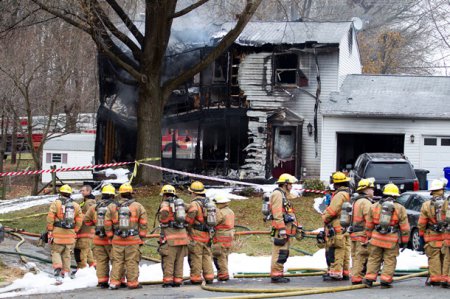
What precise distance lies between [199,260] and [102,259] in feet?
5.21

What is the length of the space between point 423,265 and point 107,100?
1886 cm

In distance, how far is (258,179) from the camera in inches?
1193

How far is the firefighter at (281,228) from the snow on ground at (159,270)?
1.42m

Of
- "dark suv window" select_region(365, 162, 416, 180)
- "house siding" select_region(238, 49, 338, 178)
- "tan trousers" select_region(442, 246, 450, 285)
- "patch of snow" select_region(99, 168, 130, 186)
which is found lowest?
"tan trousers" select_region(442, 246, 450, 285)

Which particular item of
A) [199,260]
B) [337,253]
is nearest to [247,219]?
[199,260]

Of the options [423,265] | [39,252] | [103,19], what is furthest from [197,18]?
[423,265]

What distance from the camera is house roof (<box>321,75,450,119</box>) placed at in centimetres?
2892

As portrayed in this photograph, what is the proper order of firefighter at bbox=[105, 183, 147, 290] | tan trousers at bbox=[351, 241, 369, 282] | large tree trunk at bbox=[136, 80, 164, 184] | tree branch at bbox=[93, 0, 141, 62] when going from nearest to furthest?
tan trousers at bbox=[351, 241, 369, 282] < firefighter at bbox=[105, 183, 147, 290] < tree branch at bbox=[93, 0, 141, 62] < large tree trunk at bbox=[136, 80, 164, 184]

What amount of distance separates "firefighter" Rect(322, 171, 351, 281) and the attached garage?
53.1 feet

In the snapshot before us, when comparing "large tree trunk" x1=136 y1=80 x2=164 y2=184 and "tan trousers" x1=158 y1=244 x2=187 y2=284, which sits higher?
"large tree trunk" x1=136 y1=80 x2=164 y2=184

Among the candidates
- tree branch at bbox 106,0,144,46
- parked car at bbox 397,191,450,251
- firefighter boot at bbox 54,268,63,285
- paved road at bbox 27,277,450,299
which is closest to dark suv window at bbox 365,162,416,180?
parked car at bbox 397,191,450,251

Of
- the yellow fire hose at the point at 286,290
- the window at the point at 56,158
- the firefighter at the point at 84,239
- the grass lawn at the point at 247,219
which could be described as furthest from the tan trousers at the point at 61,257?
the window at the point at 56,158

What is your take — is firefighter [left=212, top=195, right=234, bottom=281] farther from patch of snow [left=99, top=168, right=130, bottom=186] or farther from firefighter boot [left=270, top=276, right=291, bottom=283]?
patch of snow [left=99, top=168, right=130, bottom=186]

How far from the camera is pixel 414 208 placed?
57.7 feet
